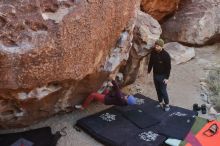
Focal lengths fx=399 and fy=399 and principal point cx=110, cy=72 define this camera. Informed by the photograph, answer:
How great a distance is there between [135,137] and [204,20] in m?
4.63

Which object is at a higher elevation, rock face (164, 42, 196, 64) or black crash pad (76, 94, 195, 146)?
rock face (164, 42, 196, 64)

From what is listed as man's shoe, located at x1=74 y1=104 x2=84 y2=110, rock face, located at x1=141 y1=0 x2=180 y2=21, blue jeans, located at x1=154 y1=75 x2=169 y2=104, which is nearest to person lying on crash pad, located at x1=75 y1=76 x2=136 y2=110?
man's shoe, located at x1=74 y1=104 x2=84 y2=110

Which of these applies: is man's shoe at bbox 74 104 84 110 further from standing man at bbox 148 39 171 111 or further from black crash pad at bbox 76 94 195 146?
standing man at bbox 148 39 171 111

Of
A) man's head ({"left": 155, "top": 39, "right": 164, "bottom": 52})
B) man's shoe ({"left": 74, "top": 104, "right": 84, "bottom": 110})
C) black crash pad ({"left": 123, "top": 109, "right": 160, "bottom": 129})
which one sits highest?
man's head ({"left": 155, "top": 39, "right": 164, "bottom": 52})

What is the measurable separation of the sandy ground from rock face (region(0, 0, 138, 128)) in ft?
1.48

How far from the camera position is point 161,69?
22.1 ft

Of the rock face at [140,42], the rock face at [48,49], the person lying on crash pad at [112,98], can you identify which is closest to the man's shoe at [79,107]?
the person lying on crash pad at [112,98]

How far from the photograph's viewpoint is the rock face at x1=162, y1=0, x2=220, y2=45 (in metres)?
9.45

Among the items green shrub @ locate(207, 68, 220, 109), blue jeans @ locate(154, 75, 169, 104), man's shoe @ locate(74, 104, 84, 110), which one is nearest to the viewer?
man's shoe @ locate(74, 104, 84, 110)

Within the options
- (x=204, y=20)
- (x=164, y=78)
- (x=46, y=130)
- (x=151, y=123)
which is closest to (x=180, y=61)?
(x=204, y=20)

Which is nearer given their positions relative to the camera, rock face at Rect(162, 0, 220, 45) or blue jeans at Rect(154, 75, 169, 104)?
blue jeans at Rect(154, 75, 169, 104)

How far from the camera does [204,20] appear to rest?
945 cm

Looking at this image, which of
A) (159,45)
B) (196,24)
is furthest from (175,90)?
(196,24)

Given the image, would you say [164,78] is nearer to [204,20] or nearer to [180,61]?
[180,61]
